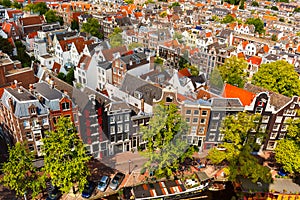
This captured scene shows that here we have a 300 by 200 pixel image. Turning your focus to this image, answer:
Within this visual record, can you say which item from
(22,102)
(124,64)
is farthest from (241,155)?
(22,102)

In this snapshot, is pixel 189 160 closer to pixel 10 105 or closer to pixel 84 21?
pixel 10 105

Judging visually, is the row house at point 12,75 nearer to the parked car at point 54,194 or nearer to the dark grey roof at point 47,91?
the dark grey roof at point 47,91

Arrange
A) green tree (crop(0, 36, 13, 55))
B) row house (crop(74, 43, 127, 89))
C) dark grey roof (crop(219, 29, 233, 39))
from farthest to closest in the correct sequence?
dark grey roof (crop(219, 29, 233, 39))
green tree (crop(0, 36, 13, 55))
row house (crop(74, 43, 127, 89))

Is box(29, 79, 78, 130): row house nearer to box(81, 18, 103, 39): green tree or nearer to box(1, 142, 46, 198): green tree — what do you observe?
box(1, 142, 46, 198): green tree

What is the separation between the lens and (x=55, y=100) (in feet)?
171

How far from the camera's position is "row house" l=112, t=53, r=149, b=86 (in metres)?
73.3

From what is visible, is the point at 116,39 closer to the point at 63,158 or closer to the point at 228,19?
the point at 63,158

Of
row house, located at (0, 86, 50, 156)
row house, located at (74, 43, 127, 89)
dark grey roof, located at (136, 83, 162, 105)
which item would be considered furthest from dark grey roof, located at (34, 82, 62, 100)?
row house, located at (74, 43, 127, 89)

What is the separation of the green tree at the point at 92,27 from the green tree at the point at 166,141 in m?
80.0

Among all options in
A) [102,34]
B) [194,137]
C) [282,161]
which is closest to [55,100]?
[194,137]

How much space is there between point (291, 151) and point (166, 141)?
2221 cm

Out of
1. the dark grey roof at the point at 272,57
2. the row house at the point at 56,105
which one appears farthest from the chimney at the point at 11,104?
the dark grey roof at the point at 272,57

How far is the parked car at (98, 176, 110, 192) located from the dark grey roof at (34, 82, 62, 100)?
16.7 m

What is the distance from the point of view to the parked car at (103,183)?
5064cm
